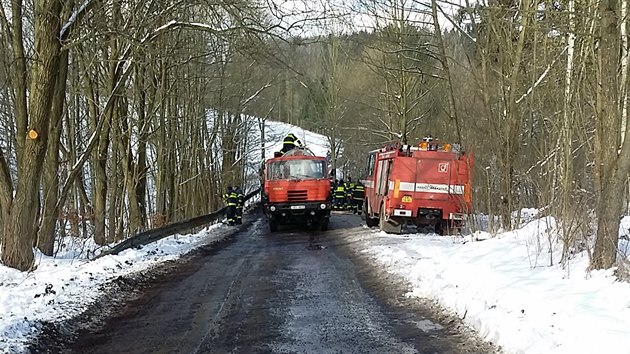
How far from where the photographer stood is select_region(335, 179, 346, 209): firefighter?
1390 inches

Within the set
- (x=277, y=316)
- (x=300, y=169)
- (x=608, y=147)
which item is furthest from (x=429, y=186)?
(x=277, y=316)

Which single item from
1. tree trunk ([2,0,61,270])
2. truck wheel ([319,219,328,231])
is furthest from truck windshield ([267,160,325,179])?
tree trunk ([2,0,61,270])

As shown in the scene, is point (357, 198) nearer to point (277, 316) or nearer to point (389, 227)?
point (389, 227)

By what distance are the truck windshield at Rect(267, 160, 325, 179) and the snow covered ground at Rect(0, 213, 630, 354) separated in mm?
8851

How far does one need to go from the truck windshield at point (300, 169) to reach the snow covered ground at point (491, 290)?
8851mm

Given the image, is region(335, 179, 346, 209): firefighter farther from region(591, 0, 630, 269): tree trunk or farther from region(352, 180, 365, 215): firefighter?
region(591, 0, 630, 269): tree trunk

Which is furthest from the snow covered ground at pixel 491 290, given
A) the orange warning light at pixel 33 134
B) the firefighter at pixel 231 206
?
the firefighter at pixel 231 206

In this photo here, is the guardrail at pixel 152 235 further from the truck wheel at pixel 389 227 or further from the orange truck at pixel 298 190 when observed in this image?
the truck wheel at pixel 389 227

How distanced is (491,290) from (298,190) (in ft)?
46.9

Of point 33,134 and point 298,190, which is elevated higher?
point 33,134

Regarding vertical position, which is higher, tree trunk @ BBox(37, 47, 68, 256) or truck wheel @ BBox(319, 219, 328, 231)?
tree trunk @ BBox(37, 47, 68, 256)

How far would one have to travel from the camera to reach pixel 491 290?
7.72 metres

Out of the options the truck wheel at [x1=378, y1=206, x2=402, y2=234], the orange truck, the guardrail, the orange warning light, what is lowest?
the guardrail

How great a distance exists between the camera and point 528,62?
49.7 ft
